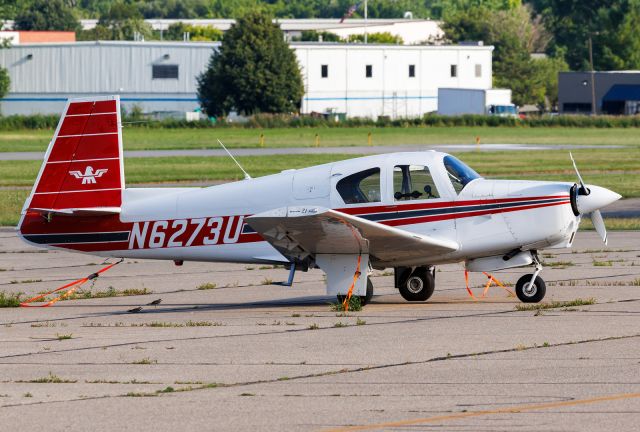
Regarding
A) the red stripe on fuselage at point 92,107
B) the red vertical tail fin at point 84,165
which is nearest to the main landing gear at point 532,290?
the red vertical tail fin at point 84,165

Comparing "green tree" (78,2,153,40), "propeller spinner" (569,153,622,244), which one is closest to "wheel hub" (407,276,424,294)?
"propeller spinner" (569,153,622,244)

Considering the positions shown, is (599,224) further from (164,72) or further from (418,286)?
(164,72)

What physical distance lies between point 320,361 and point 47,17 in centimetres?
15657

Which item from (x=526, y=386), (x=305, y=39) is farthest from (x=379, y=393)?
→ (x=305, y=39)

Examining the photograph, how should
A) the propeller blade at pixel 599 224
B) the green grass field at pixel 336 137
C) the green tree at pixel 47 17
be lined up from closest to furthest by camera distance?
the propeller blade at pixel 599 224 < the green grass field at pixel 336 137 < the green tree at pixel 47 17

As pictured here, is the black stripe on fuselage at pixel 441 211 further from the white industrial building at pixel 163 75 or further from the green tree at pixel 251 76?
the white industrial building at pixel 163 75

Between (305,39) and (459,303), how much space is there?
4654 inches

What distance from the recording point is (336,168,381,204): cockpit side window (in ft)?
45.9

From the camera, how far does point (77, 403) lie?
9047 millimetres

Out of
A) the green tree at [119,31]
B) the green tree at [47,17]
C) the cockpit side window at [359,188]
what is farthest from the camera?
the green tree at [47,17]

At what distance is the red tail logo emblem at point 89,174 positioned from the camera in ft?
48.0

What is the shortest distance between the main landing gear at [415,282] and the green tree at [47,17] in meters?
148

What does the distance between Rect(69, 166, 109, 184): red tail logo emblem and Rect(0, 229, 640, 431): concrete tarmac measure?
5.25ft

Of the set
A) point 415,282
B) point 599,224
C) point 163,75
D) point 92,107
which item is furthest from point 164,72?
point 599,224
